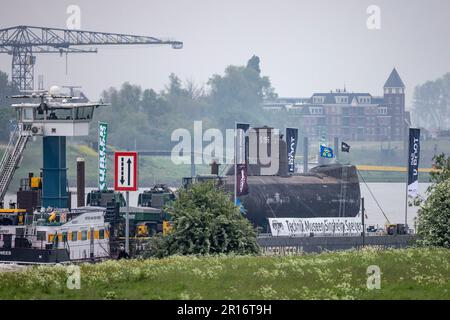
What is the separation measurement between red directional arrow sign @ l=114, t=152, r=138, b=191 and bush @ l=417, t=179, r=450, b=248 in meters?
13.3

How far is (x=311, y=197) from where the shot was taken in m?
99.9

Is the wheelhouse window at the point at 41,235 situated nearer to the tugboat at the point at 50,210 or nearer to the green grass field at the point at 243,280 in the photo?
the tugboat at the point at 50,210

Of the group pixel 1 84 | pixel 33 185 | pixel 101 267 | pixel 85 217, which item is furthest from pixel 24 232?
pixel 1 84

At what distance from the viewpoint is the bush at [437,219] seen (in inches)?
1924

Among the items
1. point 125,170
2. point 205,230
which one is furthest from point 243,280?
point 205,230

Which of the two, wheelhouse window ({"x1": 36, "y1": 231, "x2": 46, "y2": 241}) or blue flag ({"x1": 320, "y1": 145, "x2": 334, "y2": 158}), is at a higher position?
blue flag ({"x1": 320, "y1": 145, "x2": 334, "y2": 158})

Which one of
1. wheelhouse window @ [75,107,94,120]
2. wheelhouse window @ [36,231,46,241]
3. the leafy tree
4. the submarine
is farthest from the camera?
the submarine

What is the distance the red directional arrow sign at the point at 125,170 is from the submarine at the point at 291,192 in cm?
4832

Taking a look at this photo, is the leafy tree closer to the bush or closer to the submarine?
the bush

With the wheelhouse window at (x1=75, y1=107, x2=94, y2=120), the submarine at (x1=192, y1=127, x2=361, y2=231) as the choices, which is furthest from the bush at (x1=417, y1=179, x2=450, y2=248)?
the submarine at (x1=192, y1=127, x2=361, y2=231)

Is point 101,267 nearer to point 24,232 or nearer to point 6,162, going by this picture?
point 24,232

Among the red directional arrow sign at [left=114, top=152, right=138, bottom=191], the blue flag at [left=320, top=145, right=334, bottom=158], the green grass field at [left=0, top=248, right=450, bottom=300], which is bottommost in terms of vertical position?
the green grass field at [left=0, top=248, right=450, bottom=300]

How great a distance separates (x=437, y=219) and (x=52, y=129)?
28681 mm

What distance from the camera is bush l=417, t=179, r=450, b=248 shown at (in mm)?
48875
